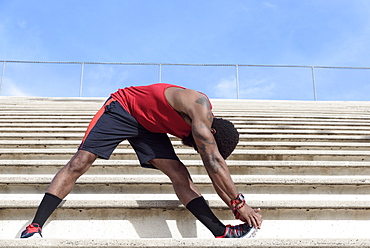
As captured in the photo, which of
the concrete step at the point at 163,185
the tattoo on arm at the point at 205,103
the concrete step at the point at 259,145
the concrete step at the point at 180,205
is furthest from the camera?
the concrete step at the point at 259,145

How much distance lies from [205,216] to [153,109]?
72 centimetres

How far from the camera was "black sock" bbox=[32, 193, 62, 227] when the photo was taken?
1.89 metres

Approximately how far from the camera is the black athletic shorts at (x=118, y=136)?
207 centimetres

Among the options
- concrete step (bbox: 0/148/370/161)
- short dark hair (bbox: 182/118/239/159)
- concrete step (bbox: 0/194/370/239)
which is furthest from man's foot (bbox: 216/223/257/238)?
concrete step (bbox: 0/148/370/161)

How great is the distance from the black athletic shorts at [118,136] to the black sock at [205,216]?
341 millimetres

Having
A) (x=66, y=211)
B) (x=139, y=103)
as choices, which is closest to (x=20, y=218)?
(x=66, y=211)

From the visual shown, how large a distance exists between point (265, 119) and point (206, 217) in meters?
3.18

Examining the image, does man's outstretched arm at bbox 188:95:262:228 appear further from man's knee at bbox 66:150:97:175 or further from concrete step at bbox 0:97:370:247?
man's knee at bbox 66:150:97:175

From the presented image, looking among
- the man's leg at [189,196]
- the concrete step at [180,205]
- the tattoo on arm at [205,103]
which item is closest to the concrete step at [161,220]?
the concrete step at [180,205]

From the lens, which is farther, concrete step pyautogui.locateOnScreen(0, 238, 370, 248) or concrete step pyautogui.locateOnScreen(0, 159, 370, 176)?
concrete step pyautogui.locateOnScreen(0, 159, 370, 176)

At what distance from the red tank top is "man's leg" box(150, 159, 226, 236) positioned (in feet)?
0.70

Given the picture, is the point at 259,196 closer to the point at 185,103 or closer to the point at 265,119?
the point at 185,103

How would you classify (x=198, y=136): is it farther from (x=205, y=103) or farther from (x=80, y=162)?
(x=80, y=162)

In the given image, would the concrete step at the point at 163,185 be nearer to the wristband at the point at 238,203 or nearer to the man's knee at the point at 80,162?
the man's knee at the point at 80,162
